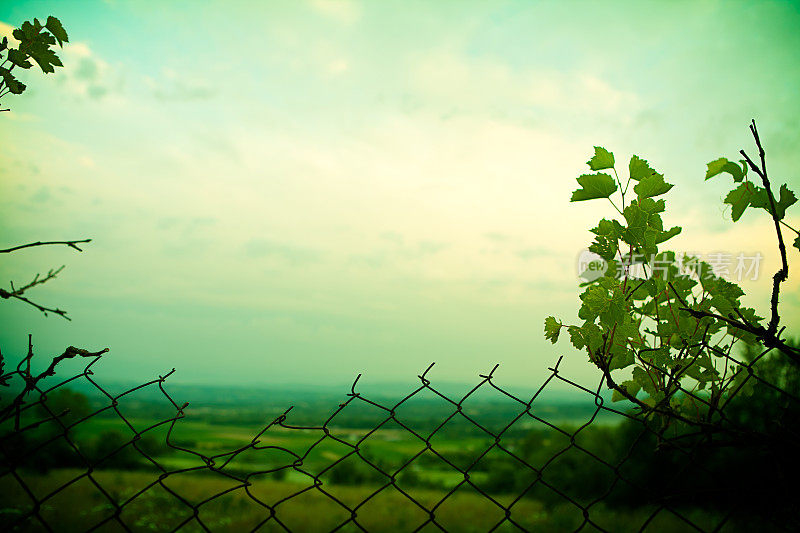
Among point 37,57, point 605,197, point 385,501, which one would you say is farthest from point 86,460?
point 385,501

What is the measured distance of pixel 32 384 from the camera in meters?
1.07

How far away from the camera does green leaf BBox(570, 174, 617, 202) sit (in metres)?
1.25

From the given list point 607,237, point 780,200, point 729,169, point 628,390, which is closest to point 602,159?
point 607,237

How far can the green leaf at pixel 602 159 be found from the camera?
1.27m

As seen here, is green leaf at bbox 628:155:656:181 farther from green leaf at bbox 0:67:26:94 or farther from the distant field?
the distant field

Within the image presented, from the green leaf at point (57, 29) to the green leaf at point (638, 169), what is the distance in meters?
1.65

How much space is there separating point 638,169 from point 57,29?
5.53 feet

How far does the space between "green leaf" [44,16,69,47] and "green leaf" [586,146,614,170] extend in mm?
1548

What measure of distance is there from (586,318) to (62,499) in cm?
454

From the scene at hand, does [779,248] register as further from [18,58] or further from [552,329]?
[18,58]

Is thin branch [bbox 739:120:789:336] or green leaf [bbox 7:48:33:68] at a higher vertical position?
green leaf [bbox 7:48:33:68]

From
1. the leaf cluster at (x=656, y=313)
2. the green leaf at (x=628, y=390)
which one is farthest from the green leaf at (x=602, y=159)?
the green leaf at (x=628, y=390)

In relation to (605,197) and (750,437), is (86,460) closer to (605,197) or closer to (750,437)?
(605,197)

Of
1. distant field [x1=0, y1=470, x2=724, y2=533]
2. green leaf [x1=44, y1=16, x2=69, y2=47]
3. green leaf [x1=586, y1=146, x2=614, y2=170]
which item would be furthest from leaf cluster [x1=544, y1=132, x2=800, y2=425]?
distant field [x1=0, y1=470, x2=724, y2=533]
